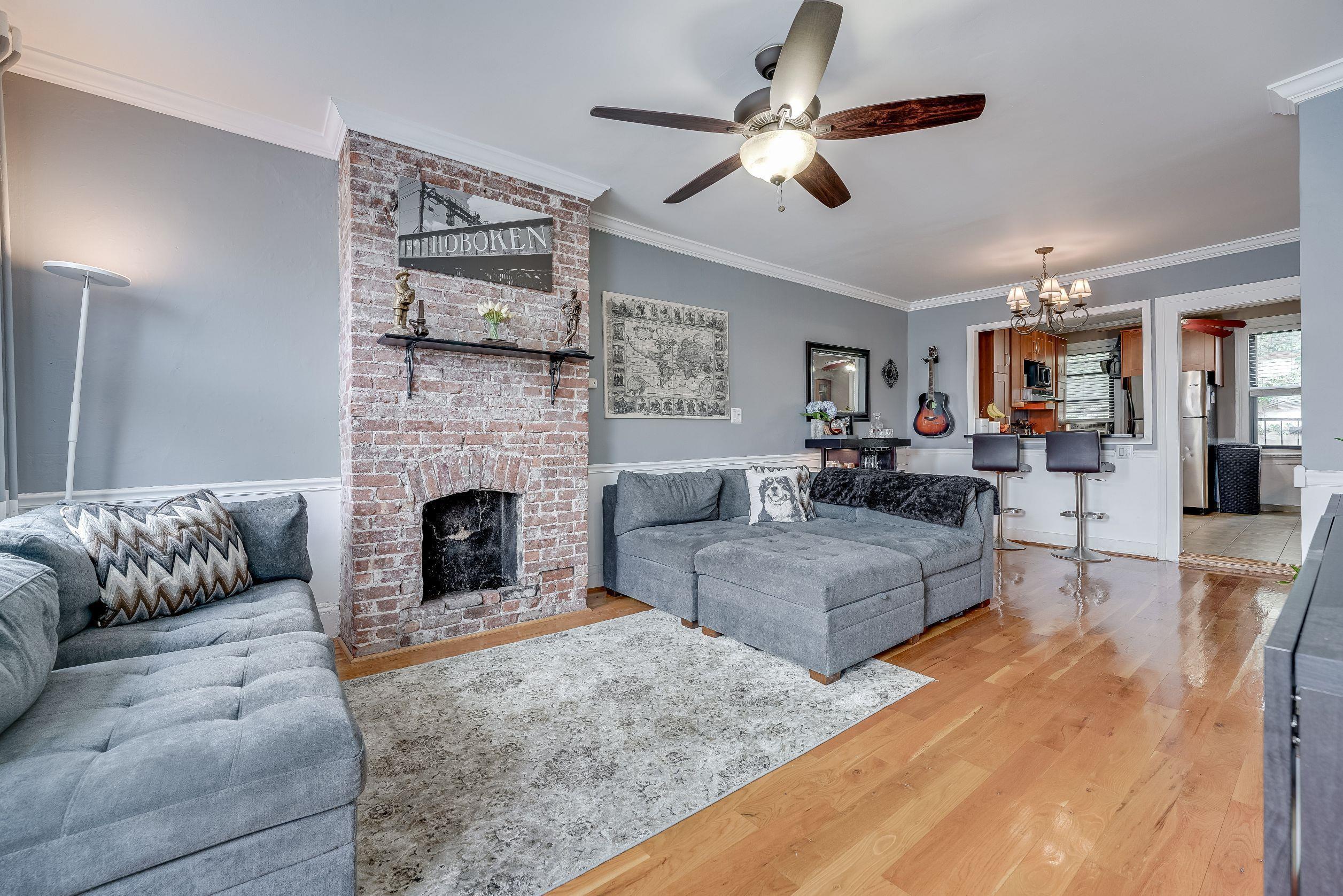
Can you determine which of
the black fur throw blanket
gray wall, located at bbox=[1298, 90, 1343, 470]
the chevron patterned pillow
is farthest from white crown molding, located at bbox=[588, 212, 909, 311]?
gray wall, located at bbox=[1298, 90, 1343, 470]

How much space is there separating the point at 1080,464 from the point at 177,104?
20.4 feet

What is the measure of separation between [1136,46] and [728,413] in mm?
3106

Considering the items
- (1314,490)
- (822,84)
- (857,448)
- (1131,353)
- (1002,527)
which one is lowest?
(1002,527)

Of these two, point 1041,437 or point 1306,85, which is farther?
point 1041,437

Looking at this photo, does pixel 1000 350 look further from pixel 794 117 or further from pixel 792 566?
pixel 794 117

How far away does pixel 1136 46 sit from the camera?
86.8 inches

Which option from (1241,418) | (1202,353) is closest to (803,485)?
(1202,353)

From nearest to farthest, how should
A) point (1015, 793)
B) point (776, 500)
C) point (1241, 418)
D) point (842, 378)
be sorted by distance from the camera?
point (1015, 793) < point (776, 500) < point (842, 378) < point (1241, 418)

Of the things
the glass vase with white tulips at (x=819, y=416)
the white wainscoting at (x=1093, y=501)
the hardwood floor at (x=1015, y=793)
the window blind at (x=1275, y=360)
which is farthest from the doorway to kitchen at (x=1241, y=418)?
the hardwood floor at (x=1015, y=793)

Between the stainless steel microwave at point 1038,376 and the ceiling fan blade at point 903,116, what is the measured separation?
5531 millimetres

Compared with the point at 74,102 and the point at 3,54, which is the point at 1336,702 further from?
the point at 74,102

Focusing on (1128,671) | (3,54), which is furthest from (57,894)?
(1128,671)

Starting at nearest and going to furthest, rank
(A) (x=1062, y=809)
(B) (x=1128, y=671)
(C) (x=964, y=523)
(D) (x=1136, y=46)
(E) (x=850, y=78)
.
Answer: (A) (x=1062, y=809) < (D) (x=1136, y=46) < (E) (x=850, y=78) < (B) (x=1128, y=671) < (C) (x=964, y=523)

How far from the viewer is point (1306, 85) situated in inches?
94.8
